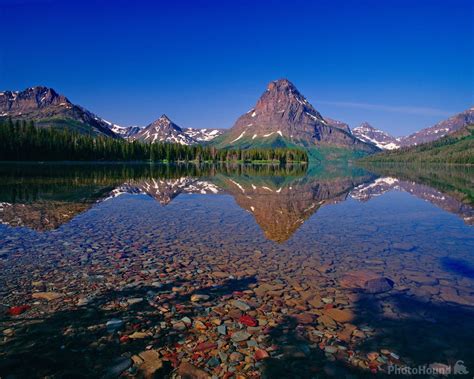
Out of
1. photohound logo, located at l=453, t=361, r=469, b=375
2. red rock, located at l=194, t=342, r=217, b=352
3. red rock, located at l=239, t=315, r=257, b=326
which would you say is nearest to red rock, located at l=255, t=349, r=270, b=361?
red rock, located at l=194, t=342, r=217, b=352

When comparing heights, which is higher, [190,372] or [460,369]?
[190,372]

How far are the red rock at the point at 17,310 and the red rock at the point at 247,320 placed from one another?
6.79 m

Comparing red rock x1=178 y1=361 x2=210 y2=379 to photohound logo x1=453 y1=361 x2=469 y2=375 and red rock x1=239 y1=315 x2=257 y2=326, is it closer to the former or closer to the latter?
red rock x1=239 y1=315 x2=257 y2=326

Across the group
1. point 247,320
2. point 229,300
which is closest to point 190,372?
point 247,320

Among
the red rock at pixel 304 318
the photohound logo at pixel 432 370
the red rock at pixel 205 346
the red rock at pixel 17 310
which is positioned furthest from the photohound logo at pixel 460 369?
the red rock at pixel 17 310

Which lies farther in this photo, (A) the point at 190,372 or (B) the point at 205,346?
(B) the point at 205,346

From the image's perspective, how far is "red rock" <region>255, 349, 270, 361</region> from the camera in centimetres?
813

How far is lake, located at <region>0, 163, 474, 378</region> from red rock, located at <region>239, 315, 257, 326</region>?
0.20 ft

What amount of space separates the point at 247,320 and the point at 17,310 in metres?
7.18

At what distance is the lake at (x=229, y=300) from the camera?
313 inches

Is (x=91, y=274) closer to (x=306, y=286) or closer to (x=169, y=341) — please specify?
(x=169, y=341)

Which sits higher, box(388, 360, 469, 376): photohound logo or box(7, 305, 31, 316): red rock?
box(7, 305, 31, 316): red rock

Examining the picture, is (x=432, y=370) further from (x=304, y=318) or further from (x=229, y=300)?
(x=229, y=300)

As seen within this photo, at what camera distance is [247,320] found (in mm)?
9992
